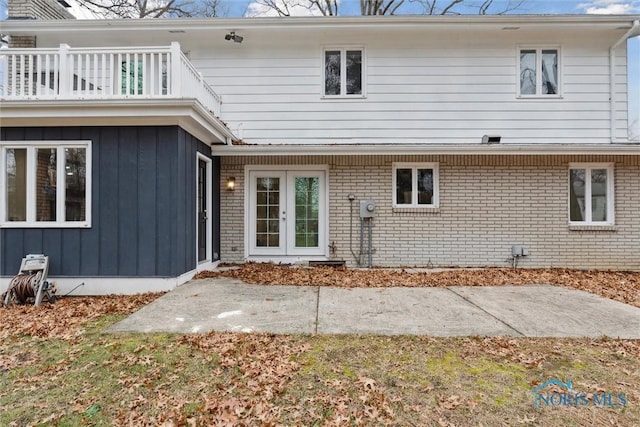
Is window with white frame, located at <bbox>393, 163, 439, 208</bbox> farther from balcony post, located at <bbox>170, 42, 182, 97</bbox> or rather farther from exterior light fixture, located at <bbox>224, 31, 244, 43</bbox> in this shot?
balcony post, located at <bbox>170, 42, 182, 97</bbox>

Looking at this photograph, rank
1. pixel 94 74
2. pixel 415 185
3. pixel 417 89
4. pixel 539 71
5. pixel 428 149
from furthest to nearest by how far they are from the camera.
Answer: pixel 417 89, pixel 539 71, pixel 415 185, pixel 428 149, pixel 94 74

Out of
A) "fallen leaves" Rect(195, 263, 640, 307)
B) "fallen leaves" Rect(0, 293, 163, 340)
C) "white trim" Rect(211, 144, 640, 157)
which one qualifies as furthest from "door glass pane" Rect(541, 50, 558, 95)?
"fallen leaves" Rect(0, 293, 163, 340)

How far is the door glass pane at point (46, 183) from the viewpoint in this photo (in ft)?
19.4

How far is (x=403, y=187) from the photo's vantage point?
824cm

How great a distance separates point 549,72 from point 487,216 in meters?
3.91

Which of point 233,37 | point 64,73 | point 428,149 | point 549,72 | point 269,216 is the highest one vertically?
point 233,37

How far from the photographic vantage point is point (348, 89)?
8.55 meters

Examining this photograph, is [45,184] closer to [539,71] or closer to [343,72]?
[343,72]

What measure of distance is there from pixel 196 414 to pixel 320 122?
23.4ft

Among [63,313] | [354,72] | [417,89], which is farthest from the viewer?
[354,72]

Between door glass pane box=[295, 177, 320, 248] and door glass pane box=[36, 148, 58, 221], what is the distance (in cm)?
476

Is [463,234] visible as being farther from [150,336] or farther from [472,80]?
[150,336]

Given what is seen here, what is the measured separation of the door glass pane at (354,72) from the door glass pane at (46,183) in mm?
6357

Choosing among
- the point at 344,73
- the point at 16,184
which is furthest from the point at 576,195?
the point at 16,184
